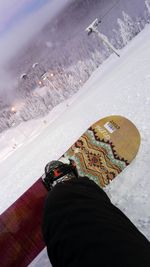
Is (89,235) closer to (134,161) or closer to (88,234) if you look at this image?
(88,234)

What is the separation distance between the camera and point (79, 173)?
5004 millimetres

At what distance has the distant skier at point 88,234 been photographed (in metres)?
1.61

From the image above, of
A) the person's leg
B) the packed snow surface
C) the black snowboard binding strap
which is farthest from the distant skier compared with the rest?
the packed snow surface

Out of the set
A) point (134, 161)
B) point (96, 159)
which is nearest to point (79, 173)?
point (96, 159)

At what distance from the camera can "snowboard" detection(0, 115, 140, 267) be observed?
4.49 metres

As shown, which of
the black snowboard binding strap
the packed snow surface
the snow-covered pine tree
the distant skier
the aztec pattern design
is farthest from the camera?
the snow-covered pine tree

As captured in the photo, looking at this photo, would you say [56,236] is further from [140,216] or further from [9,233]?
[9,233]

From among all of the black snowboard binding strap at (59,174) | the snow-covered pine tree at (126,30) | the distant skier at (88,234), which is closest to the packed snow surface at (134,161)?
the black snowboard binding strap at (59,174)

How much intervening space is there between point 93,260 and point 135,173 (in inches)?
131

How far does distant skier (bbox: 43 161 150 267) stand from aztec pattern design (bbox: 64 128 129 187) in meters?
2.81

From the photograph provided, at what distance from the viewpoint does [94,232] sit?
1.74 m

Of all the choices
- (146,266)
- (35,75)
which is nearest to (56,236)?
(146,266)

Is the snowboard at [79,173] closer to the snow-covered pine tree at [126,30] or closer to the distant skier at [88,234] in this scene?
the distant skier at [88,234]

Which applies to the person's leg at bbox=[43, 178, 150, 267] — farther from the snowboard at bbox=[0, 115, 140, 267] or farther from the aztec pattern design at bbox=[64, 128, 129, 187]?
the aztec pattern design at bbox=[64, 128, 129, 187]
